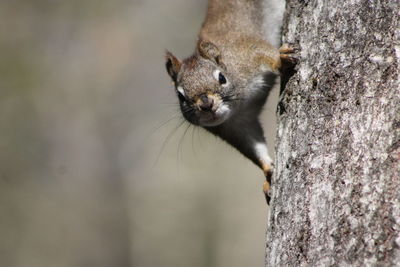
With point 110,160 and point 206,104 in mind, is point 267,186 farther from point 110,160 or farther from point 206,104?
point 110,160

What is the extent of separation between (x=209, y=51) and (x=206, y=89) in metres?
0.33

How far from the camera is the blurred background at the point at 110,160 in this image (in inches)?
406

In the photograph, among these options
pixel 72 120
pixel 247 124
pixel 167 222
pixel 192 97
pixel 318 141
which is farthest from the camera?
pixel 72 120

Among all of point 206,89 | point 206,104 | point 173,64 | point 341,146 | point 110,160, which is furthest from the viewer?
point 110,160

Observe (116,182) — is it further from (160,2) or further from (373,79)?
(373,79)

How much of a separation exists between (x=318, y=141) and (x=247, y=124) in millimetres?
1712

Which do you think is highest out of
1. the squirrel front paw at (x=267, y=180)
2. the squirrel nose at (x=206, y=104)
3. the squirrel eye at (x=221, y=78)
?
the squirrel eye at (x=221, y=78)

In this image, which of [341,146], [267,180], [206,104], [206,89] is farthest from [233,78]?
[341,146]

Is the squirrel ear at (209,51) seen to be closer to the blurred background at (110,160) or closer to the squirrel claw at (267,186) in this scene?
the squirrel claw at (267,186)

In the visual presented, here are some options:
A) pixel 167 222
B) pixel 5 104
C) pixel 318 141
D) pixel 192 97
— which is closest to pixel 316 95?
pixel 318 141

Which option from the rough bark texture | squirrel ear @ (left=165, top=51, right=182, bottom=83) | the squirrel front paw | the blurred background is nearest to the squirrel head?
squirrel ear @ (left=165, top=51, right=182, bottom=83)

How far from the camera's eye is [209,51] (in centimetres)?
439

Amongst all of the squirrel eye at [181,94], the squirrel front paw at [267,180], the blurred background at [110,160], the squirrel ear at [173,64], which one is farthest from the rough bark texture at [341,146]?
the blurred background at [110,160]

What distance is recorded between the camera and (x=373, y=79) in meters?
2.75
